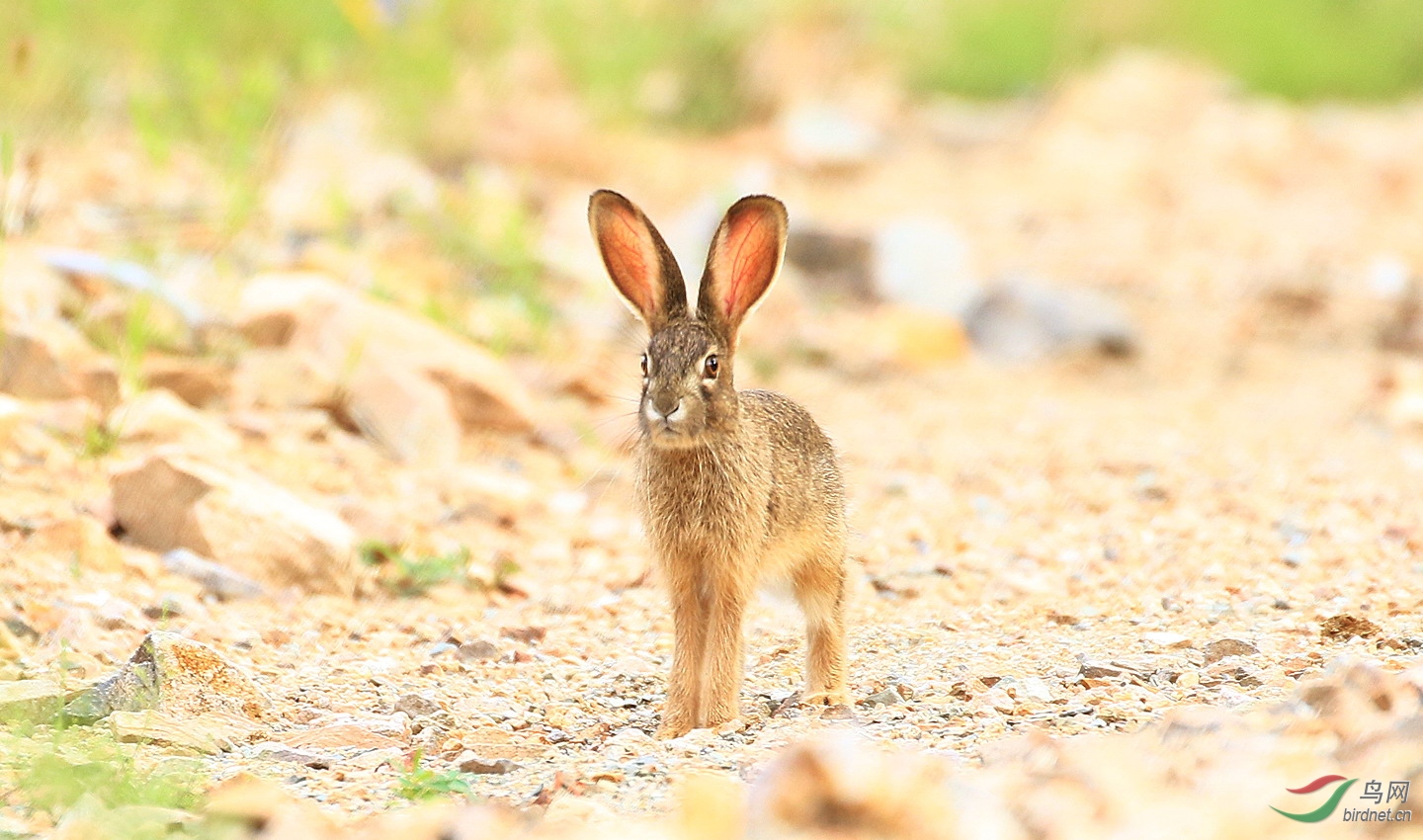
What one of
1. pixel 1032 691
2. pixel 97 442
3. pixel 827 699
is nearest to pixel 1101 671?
pixel 1032 691

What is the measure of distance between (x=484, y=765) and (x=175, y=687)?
0.87m

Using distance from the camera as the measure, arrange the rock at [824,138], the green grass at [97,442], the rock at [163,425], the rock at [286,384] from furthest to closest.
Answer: the rock at [824,138] < the rock at [286,384] < the rock at [163,425] < the green grass at [97,442]

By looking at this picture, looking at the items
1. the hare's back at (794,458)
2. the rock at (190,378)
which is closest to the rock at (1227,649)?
the hare's back at (794,458)

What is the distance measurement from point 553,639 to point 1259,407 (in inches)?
170

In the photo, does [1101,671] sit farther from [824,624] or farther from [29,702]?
[29,702]

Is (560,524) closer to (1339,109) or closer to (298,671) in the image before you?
(298,671)

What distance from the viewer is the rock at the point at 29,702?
12.0ft

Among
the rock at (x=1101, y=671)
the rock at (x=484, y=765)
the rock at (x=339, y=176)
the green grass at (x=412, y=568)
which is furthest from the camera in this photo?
the rock at (x=339, y=176)

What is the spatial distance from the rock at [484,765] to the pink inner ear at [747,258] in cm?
129

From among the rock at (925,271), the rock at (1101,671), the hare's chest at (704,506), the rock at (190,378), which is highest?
the rock at (925,271)

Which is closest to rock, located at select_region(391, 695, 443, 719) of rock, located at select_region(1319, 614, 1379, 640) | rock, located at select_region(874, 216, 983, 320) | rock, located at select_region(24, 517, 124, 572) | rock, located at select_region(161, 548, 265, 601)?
rock, located at select_region(161, 548, 265, 601)

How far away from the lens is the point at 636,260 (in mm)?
4223

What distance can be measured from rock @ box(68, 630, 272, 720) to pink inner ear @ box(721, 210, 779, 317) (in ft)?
4.87

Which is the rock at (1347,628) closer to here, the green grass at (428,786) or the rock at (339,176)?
the green grass at (428,786)
